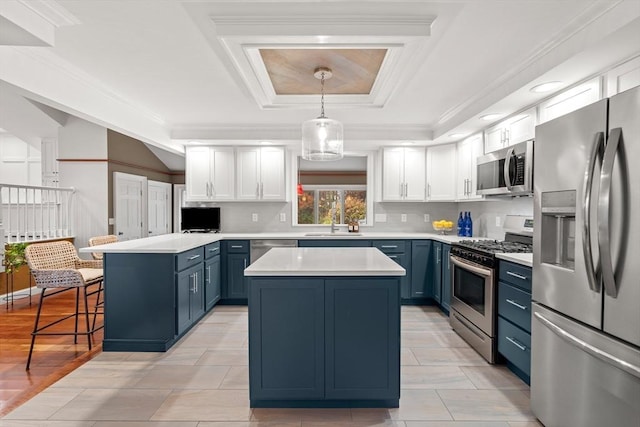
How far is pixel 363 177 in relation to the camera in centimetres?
587

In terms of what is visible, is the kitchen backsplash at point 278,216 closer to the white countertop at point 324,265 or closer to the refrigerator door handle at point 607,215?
the white countertop at point 324,265

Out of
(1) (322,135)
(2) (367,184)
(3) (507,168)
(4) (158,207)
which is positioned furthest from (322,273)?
(4) (158,207)

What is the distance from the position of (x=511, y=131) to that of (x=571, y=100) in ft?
2.65

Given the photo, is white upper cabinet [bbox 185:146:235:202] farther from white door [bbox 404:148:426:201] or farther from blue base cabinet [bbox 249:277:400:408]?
blue base cabinet [bbox 249:277:400:408]

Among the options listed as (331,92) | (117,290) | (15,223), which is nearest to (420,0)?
(331,92)

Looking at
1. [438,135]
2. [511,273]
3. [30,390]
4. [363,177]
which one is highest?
[438,135]

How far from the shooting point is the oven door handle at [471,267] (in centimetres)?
296

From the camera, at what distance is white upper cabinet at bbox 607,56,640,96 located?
2053 mm

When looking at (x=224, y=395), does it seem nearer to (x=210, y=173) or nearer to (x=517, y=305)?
(x=517, y=305)

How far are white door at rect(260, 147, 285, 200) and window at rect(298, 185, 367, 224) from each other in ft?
1.80

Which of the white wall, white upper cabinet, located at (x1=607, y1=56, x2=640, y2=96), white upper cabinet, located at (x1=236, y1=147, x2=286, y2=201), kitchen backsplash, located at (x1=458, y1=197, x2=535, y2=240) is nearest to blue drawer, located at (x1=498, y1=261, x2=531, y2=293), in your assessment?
kitchen backsplash, located at (x1=458, y1=197, x2=535, y2=240)

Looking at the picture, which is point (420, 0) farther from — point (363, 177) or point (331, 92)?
point (363, 177)

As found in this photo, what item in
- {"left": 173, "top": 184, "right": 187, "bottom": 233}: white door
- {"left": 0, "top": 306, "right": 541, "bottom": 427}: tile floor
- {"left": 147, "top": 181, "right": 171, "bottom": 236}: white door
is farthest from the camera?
{"left": 173, "top": 184, "right": 187, "bottom": 233}: white door

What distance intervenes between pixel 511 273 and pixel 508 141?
4.73 feet
